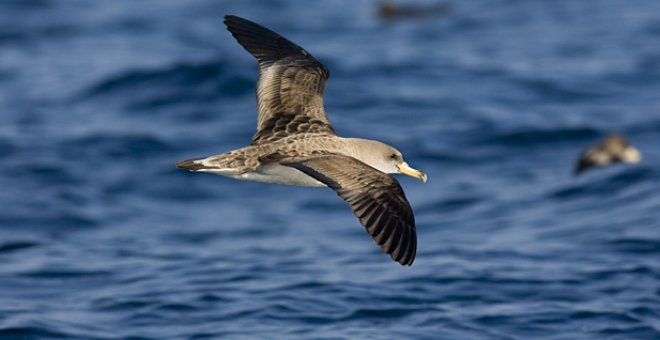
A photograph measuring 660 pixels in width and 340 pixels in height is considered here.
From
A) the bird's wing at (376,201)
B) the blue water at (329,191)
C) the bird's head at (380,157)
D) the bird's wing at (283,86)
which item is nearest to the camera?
the bird's wing at (376,201)

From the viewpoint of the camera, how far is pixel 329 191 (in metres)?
13.2

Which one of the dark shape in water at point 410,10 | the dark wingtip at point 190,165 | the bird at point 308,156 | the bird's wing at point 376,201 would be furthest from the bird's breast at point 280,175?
the dark shape in water at point 410,10

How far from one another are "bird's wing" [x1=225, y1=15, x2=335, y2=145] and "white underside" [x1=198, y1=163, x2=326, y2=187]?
0.50 metres

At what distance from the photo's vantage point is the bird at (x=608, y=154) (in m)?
12.9

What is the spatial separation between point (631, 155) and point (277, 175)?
20.3 ft

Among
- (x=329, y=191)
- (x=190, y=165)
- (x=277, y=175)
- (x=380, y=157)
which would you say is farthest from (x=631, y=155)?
(x=190, y=165)

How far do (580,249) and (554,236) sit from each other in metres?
0.51

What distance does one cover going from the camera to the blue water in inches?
371

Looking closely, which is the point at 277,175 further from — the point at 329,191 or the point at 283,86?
the point at 329,191

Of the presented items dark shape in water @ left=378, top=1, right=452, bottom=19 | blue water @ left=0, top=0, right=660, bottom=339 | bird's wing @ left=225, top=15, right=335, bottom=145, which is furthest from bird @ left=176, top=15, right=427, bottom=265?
dark shape in water @ left=378, top=1, right=452, bottom=19

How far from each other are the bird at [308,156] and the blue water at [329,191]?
1425mm

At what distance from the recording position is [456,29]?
19.8 m

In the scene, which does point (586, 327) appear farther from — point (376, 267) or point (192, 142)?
point (192, 142)

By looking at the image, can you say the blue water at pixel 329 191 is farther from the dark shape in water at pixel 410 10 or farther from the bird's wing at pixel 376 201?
the bird's wing at pixel 376 201
